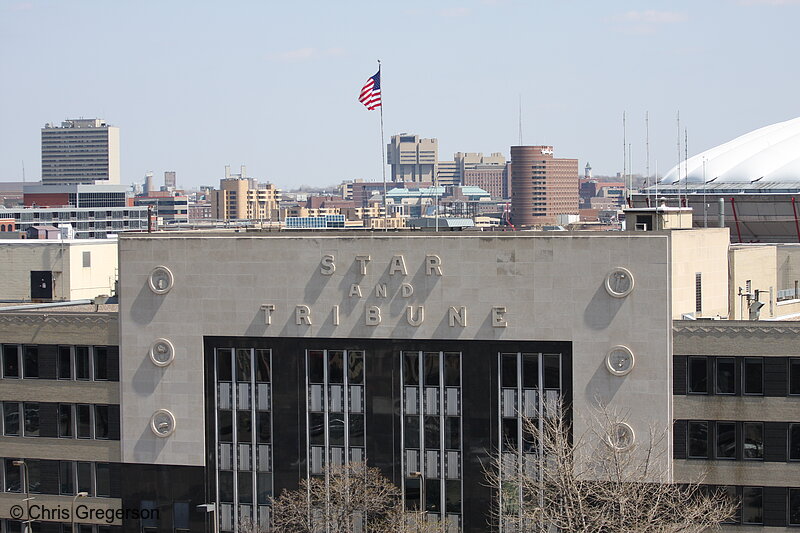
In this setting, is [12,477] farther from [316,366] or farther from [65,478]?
[316,366]

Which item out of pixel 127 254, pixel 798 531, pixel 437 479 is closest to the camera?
pixel 798 531

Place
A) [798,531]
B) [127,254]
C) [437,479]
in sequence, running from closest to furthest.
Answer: [798,531] → [437,479] → [127,254]

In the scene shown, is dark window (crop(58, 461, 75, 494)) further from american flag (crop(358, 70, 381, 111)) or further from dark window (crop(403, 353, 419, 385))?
american flag (crop(358, 70, 381, 111))

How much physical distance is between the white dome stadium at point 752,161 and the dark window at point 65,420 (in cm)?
5422

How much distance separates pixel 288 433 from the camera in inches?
2510

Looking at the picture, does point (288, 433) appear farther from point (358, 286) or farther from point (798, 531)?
point (798, 531)

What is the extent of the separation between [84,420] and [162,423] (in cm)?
458

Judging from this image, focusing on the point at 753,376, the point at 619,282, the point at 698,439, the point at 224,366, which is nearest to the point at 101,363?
the point at 224,366

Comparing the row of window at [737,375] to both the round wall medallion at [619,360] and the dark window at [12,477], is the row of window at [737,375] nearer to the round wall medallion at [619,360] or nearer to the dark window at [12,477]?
the round wall medallion at [619,360]

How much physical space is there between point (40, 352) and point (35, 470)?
5.71 meters

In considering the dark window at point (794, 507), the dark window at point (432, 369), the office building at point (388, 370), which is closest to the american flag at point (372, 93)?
the office building at point (388, 370)

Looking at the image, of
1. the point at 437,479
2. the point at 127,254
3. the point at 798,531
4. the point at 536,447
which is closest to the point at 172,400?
the point at 127,254

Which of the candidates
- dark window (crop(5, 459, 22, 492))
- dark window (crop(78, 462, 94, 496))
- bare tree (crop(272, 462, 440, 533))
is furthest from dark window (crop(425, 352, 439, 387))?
dark window (crop(5, 459, 22, 492))

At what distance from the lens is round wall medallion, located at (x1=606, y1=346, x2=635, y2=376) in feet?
195
